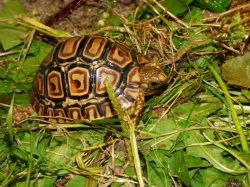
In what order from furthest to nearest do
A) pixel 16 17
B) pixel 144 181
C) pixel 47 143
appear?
pixel 16 17, pixel 47 143, pixel 144 181

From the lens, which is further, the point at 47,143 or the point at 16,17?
the point at 16,17

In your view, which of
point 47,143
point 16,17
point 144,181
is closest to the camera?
point 144,181

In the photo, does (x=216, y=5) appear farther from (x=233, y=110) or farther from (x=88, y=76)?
(x=88, y=76)

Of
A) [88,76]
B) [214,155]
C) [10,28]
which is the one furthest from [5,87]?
[214,155]

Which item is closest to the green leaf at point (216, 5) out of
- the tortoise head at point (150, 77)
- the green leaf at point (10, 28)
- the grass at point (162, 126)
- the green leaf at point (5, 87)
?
the grass at point (162, 126)

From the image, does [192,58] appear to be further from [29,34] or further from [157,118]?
[29,34]

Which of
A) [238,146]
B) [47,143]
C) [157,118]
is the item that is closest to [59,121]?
[47,143]

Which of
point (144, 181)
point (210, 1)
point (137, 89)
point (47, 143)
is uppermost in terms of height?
point (210, 1)

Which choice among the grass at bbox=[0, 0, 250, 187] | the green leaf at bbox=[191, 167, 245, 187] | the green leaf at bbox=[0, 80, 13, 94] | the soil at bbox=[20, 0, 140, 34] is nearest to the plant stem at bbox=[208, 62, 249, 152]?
the grass at bbox=[0, 0, 250, 187]
